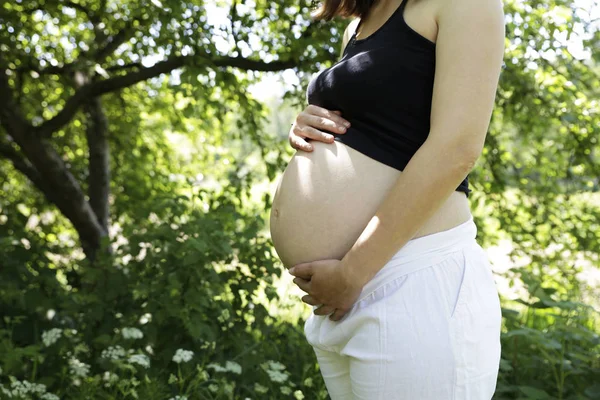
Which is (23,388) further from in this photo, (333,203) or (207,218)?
(333,203)

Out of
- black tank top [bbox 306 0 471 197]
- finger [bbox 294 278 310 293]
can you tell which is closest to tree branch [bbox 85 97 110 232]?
finger [bbox 294 278 310 293]

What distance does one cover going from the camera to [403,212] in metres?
1.26

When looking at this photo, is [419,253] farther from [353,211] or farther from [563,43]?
[563,43]

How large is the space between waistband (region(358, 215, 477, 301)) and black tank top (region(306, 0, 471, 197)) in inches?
5.9

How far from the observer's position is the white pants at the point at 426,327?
125cm

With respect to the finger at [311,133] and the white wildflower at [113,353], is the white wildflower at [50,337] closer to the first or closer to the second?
the white wildflower at [113,353]

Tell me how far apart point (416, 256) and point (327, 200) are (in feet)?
0.73

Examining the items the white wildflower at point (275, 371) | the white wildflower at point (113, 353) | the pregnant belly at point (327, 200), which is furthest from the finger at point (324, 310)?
the white wildflower at point (113, 353)

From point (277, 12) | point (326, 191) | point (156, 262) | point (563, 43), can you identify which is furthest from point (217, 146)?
point (326, 191)

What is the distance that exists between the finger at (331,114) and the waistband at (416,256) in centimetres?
28

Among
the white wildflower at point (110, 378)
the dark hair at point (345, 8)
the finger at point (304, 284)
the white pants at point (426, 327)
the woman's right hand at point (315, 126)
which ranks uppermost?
the dark hair at point (345, 8)

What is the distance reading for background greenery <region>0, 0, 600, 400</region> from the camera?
2885 millimetres

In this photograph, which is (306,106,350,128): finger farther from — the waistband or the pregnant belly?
the waistband

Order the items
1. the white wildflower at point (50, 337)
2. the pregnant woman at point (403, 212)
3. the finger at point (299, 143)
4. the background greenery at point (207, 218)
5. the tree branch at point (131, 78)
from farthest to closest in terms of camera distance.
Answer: the tree branch at point (131, 78)
the background greenery at point (207, 218)
the white wildflower at point (50, 337)
the finger at point (299, 143)
the pregnant woman at point (403, 212)
